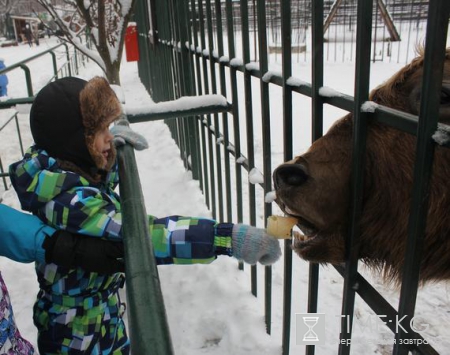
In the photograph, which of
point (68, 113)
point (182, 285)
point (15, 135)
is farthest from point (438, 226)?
point (15, 135)

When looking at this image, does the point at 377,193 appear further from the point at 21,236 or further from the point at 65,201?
the point at 21,236

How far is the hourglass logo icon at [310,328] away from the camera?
7.08 feet

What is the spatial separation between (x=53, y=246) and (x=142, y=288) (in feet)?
3.67

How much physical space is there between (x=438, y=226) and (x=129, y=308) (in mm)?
1009

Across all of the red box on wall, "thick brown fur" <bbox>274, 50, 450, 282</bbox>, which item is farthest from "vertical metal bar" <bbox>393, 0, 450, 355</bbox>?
the red box on wall

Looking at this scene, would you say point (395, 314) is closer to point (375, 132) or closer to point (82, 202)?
point (375, 132)

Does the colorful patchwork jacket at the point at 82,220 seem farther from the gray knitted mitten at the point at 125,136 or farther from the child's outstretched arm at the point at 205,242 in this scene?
the gray knitted mitten at the point at 125,136

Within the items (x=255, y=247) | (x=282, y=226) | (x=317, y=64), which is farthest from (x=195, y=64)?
(x=282, y=226)

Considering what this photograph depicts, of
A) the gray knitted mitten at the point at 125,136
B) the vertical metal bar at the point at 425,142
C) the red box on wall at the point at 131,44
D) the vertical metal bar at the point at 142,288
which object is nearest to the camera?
the vertical metal bar at the point at 142,288

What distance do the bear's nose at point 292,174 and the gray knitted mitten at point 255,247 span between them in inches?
19.2

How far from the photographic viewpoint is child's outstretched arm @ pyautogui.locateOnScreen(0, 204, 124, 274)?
6.17ft

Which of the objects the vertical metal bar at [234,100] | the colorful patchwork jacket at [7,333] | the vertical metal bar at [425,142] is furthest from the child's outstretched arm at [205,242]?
the vertical metal bar at [234,100]

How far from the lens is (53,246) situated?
1.88 metres

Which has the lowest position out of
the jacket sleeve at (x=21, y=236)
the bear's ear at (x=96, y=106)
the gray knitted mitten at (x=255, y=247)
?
the gray knitted mitten at (x=255, y=247)
